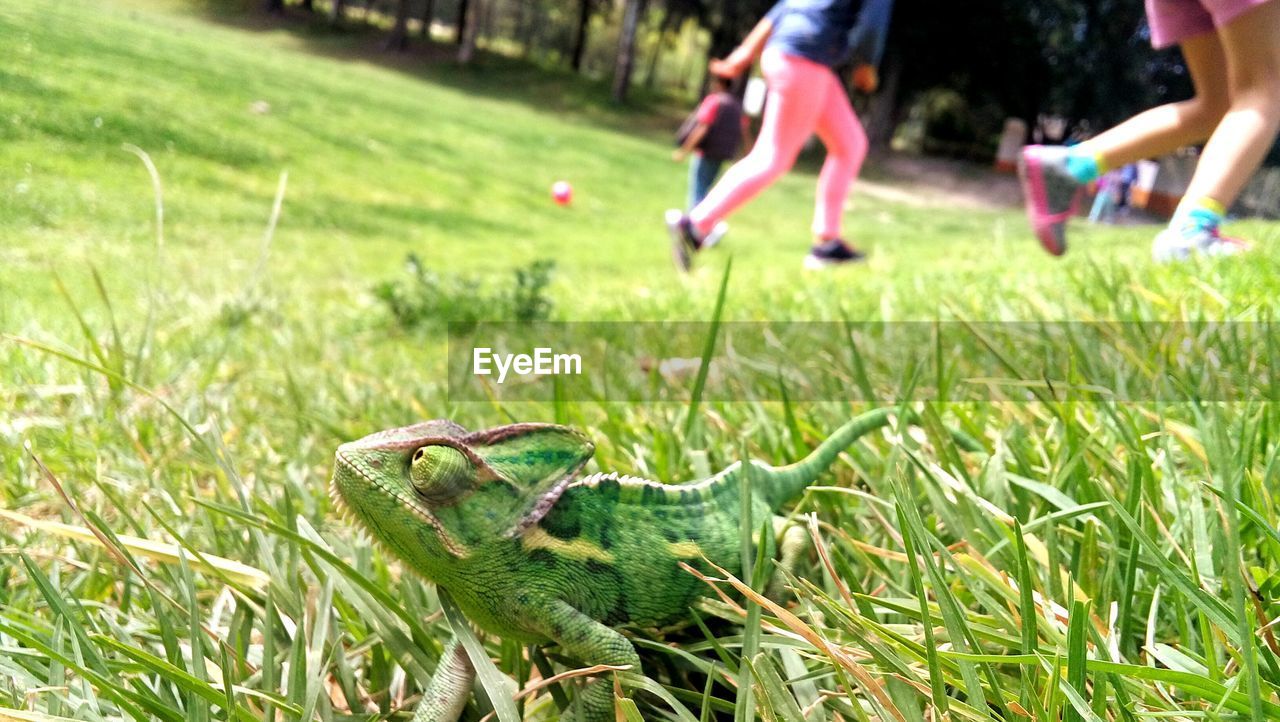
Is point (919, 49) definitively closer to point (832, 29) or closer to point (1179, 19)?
point (832, 29)

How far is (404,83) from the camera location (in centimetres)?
201

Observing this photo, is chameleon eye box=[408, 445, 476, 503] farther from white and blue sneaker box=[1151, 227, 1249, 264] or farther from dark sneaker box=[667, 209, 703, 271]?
dark sneaker box=[667, 209, 703, 271]

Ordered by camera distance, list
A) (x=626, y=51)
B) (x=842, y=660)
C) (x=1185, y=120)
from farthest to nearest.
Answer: (x=626, y=51), (x=1185, y=120), (x=842, y=660)

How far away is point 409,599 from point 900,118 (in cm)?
262

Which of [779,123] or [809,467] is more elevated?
[779,123]

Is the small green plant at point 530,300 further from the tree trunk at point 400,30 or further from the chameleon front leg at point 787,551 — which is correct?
the tree trunk at point 400,30

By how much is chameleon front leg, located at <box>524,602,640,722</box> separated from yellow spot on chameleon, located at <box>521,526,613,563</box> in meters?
0.02

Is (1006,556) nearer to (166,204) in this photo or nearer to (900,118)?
(166,204)

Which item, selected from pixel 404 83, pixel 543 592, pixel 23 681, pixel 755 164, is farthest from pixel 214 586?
pixel 404 83

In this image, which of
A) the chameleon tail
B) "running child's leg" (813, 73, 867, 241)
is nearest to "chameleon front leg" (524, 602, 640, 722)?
the chameleon tail

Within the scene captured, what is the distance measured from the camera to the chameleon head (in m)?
0.29

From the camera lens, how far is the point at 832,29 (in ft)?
4.90

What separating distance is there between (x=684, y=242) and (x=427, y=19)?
0.90 meters

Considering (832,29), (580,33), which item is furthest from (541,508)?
(580,33)
